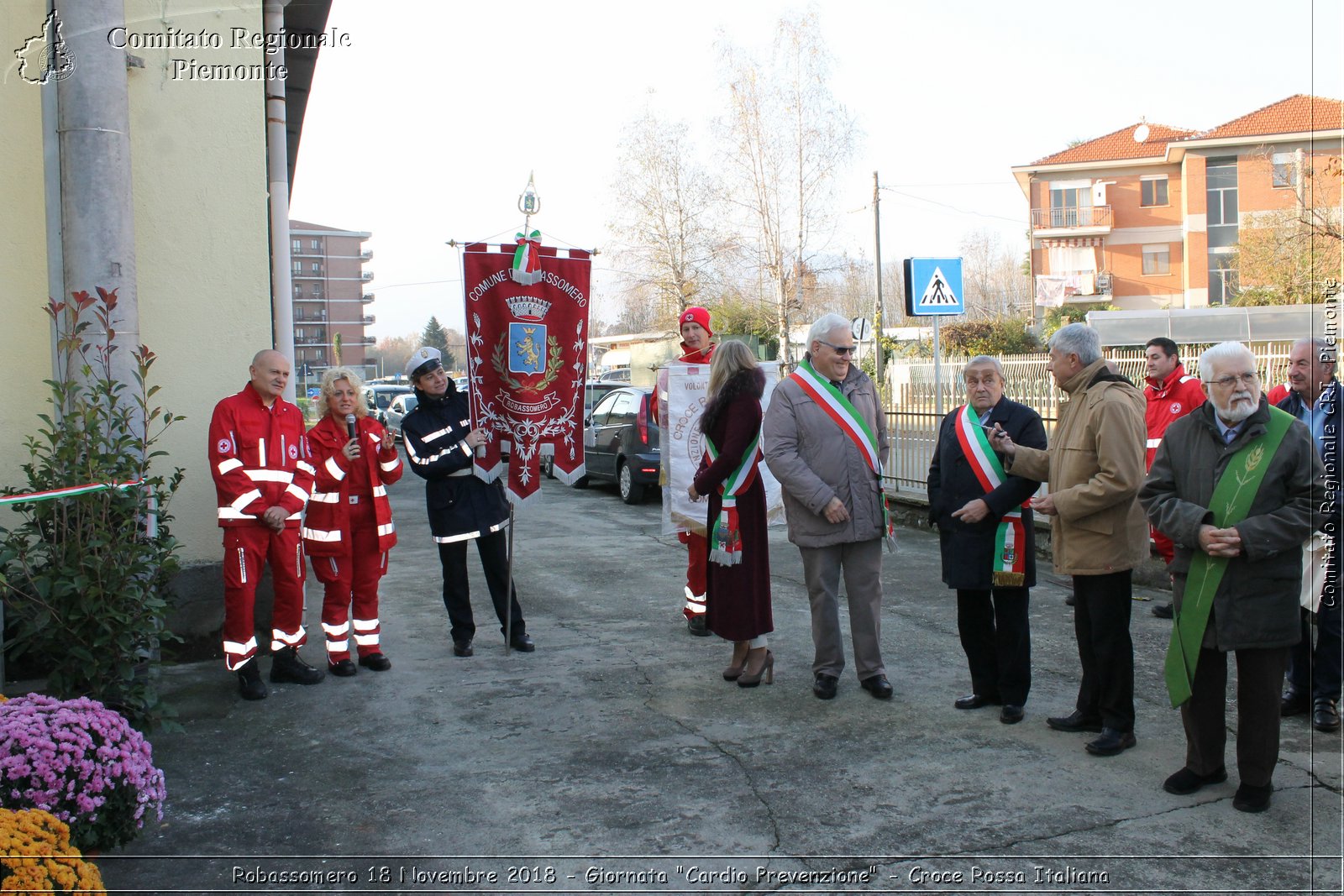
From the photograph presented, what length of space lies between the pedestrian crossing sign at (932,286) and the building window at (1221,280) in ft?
126

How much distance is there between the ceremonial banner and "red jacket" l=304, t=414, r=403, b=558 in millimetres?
624

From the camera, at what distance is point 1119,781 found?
4.30m

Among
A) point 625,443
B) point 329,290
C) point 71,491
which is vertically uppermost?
point 329,290

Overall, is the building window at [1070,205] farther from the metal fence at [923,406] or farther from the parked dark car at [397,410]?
the metal fence at [923,406]

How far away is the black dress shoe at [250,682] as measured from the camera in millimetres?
5609

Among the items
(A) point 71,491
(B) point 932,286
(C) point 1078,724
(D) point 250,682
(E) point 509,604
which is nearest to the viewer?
(A) point 71,491

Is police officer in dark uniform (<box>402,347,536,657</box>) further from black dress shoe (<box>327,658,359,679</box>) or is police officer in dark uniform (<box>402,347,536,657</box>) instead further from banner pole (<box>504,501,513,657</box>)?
black dress shoe (<box>327,658,359,679</box>)

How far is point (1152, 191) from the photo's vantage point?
48.9 meters

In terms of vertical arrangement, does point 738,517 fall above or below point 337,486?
below

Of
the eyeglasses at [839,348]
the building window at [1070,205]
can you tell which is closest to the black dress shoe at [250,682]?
the eyeglasses at [839,348]

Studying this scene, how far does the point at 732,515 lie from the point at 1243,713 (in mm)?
2685

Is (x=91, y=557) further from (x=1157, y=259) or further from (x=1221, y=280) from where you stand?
(x=1157, y=259)

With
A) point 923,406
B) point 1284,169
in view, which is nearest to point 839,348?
point 923,406

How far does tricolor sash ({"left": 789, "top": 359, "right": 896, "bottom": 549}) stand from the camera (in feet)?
18.2
